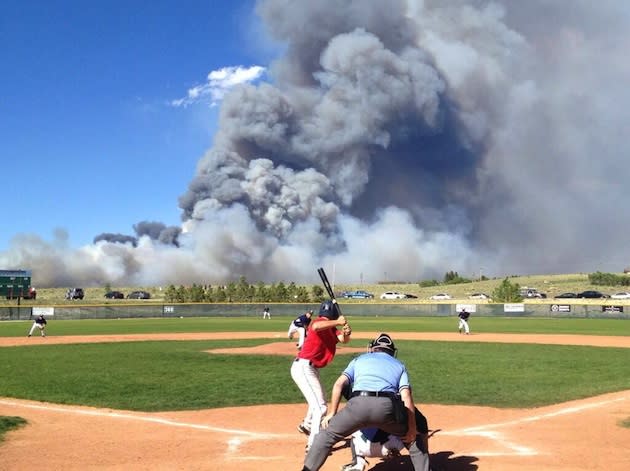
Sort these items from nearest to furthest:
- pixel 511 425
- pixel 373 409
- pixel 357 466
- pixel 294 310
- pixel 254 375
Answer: pixel 373 409 → pixel 357 466 → pixel 511 425 → pixel 254 375 → pixel 294 310

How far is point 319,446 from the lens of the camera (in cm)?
678

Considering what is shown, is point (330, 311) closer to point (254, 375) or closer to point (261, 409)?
point (261, 409)

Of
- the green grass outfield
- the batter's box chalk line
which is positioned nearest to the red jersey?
the batter's box chalk line

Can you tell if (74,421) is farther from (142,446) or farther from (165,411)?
(142,446)

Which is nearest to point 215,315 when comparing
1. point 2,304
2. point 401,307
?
point 401,307

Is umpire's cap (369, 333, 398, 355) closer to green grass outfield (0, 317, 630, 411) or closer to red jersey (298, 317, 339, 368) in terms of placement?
red jersey (298, 317, 339, 368)

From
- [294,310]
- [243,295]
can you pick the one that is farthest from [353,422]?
[243,295]

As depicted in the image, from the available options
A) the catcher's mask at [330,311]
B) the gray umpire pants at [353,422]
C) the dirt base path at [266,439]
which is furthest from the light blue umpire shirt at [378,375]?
the dirt base path at [266,439]

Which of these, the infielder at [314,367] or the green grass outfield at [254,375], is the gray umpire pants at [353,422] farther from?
the green grass outfield at [254,375]

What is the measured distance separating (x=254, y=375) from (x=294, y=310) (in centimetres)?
5189

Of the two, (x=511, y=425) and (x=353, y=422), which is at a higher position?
(x=353, y=422)

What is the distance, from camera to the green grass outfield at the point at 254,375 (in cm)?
1495

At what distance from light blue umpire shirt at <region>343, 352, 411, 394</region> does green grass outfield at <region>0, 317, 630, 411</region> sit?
7.76m

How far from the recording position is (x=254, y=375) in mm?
19281
